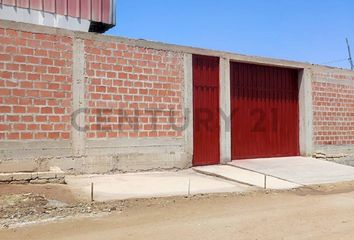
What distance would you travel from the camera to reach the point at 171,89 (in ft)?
38.9

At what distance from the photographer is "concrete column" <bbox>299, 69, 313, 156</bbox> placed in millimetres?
15266

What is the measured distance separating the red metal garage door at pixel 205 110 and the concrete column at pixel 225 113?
13 centimetres

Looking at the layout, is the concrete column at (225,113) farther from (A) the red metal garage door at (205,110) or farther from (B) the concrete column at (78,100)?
(B) the concrete column at (78,100)

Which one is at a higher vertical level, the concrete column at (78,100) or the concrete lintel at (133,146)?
the concrete column at (78,100)

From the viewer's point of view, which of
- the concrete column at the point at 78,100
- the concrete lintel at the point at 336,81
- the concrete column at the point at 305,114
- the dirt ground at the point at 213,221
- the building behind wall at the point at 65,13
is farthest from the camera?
the concrete lintel at the point at 336,81

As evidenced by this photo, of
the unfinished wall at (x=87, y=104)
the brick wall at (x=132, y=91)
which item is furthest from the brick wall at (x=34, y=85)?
the brick wall at (x=132, y=91)

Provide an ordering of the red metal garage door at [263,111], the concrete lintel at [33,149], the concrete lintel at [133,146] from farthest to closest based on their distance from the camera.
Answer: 1. the red metal garage door at [263,111]
2. the concrete lintel at [133,146]
3. the concrete lintel at [33,149]

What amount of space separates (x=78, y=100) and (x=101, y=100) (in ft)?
1.91

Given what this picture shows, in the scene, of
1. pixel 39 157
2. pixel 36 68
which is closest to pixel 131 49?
pixel 36 68

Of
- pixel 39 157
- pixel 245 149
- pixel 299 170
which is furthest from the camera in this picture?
pixel 245 149

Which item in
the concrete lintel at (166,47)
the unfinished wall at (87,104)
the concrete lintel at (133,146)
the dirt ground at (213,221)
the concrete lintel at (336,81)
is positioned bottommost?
the dirt ground at (213,221)

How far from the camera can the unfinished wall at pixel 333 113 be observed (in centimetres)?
1564

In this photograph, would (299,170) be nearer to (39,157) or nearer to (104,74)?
(104,74)

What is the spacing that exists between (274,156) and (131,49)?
247 inches
